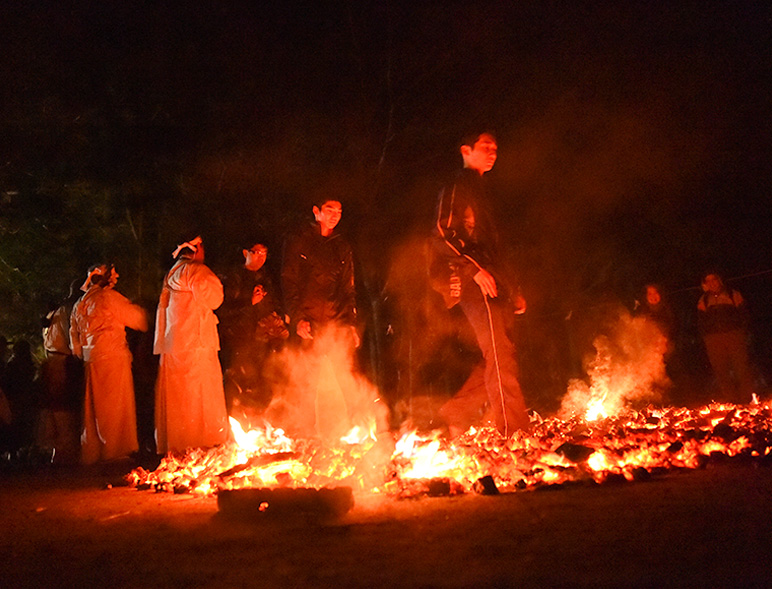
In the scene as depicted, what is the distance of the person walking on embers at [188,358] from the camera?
7.36 m

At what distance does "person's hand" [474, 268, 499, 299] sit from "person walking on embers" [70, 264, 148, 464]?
4.29 meters

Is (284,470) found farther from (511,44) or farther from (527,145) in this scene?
(511,44)

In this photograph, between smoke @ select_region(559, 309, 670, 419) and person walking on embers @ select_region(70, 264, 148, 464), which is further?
smoke @ select_region(559, 309, 670, 419)

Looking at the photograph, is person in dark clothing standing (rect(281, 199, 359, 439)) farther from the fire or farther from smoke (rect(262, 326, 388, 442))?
the fire

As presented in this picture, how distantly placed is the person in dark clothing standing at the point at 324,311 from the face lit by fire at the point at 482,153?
1364mm

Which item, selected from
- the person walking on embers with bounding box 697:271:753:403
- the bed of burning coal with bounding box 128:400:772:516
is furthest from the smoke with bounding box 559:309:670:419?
the bed of burning coal with bounding box 128:400:772:516

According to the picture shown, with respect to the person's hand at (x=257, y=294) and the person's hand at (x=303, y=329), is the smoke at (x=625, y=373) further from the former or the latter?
the person's hand at (x=257, y=294)

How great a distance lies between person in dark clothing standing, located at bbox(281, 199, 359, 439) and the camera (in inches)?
268

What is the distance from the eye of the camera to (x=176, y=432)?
7379mm

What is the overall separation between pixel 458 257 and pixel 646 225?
270 inches

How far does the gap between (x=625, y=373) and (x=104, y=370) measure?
259 inches

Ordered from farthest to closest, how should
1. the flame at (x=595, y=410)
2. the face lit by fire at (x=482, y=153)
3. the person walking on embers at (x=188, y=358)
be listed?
the flame at (x=595, y=410) < the person walking on embers at (x=188, y=358) < the face lit by fire at (x=482, y=153)

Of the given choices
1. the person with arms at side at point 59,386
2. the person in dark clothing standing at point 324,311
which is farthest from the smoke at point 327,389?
the person with arms at side at point 59,386

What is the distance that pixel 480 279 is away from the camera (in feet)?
19.3
